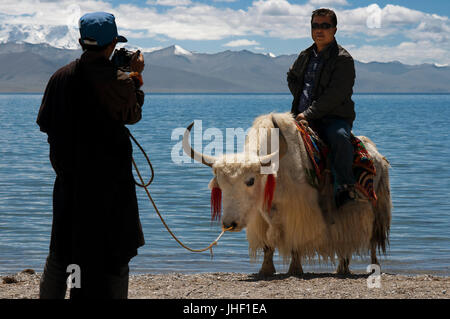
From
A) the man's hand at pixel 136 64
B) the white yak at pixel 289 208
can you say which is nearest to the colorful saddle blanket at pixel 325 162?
the white yak at pixel 289 208

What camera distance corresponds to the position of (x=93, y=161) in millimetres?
2662

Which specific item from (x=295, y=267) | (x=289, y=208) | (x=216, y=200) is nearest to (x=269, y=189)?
(x=216, y=200)

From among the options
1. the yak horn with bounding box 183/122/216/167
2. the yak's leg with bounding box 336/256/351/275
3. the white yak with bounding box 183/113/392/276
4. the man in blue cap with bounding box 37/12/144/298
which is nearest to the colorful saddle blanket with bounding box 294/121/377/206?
the white yak with bounding box 183/113/392/276

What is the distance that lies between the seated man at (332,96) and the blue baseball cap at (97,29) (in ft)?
7.52

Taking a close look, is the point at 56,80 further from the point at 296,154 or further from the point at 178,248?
the point at 178,248

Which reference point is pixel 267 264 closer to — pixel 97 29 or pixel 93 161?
pixel 93 161

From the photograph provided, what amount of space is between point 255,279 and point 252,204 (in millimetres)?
940

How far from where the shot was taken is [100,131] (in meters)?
2.66

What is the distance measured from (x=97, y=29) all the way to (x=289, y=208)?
233 centimetres

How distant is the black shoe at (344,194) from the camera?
4748 millimetres

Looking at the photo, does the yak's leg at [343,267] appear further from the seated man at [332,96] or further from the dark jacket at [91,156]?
the dark jacket at [91,156]

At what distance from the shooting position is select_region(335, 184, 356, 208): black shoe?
475cm
